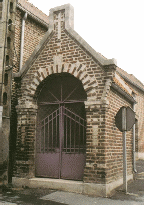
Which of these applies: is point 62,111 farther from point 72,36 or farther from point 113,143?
point 72,36

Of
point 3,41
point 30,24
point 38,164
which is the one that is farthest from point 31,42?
point 38,164

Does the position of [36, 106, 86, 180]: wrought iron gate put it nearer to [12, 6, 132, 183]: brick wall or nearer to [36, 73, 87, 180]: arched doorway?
[36, 73, 87, 180]: arched doorway

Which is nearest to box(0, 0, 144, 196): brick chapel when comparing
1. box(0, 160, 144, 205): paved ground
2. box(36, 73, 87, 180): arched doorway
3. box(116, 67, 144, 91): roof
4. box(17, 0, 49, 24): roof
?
box(36, 73, 87, 180): arched doorway

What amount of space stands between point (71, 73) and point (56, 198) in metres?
3.54

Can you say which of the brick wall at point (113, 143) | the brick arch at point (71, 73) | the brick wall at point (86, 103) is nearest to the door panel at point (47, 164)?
the brick wall at point (86, 103)

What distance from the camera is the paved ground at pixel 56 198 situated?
5824mm

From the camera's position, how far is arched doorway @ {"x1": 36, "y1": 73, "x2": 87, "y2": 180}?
24.1 ft

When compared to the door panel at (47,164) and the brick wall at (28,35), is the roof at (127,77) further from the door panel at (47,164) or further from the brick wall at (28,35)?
the door panel at (47,164)

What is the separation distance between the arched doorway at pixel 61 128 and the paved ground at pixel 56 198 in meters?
0.80

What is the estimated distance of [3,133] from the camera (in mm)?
7672

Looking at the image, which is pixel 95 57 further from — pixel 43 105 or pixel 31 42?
pixel 31 42

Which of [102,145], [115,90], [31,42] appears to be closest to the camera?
[102,145]

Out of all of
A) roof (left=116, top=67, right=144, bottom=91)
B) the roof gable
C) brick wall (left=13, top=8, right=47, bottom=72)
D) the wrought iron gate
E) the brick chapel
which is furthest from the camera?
roof (left=116, top=67, right=144, bottom=91)

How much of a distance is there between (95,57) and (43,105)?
236cm
